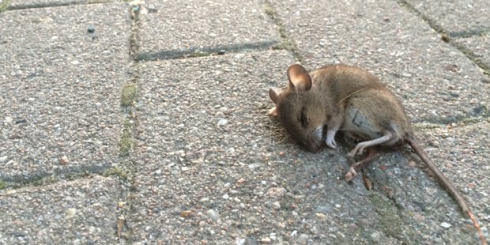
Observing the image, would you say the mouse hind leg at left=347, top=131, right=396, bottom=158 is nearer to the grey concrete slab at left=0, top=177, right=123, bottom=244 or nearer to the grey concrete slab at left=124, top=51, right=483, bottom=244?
the grey concrete slab at left=124, top=51, right=483, bottom=244

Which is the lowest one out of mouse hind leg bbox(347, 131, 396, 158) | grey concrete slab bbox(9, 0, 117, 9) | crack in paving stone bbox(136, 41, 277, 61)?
mouse hind leg bbox(347, 131, 396, 158)

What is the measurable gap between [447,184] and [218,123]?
1.02 meters

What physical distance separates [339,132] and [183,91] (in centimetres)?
82

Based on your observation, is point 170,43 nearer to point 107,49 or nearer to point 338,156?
point 107,49

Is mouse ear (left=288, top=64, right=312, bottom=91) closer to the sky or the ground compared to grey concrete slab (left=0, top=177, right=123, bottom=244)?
closer to the sky

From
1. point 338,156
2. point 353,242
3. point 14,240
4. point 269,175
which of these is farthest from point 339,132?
point 14,240

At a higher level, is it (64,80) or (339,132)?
(64,80)

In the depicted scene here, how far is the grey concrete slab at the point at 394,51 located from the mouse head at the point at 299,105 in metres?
0.44

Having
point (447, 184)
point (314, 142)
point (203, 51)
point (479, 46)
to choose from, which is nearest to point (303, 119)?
point (314, 142)

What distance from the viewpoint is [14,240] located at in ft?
5.82

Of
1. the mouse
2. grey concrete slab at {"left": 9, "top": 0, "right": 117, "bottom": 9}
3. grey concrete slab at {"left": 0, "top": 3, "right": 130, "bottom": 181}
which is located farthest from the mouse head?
grey concrete slab at {"left": 9, "top": 0, "right": 117, "bottom": 9}

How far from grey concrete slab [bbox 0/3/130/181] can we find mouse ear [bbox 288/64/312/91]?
2.74 ft

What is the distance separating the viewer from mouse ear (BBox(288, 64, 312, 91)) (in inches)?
94.8

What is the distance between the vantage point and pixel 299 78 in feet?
7.96
